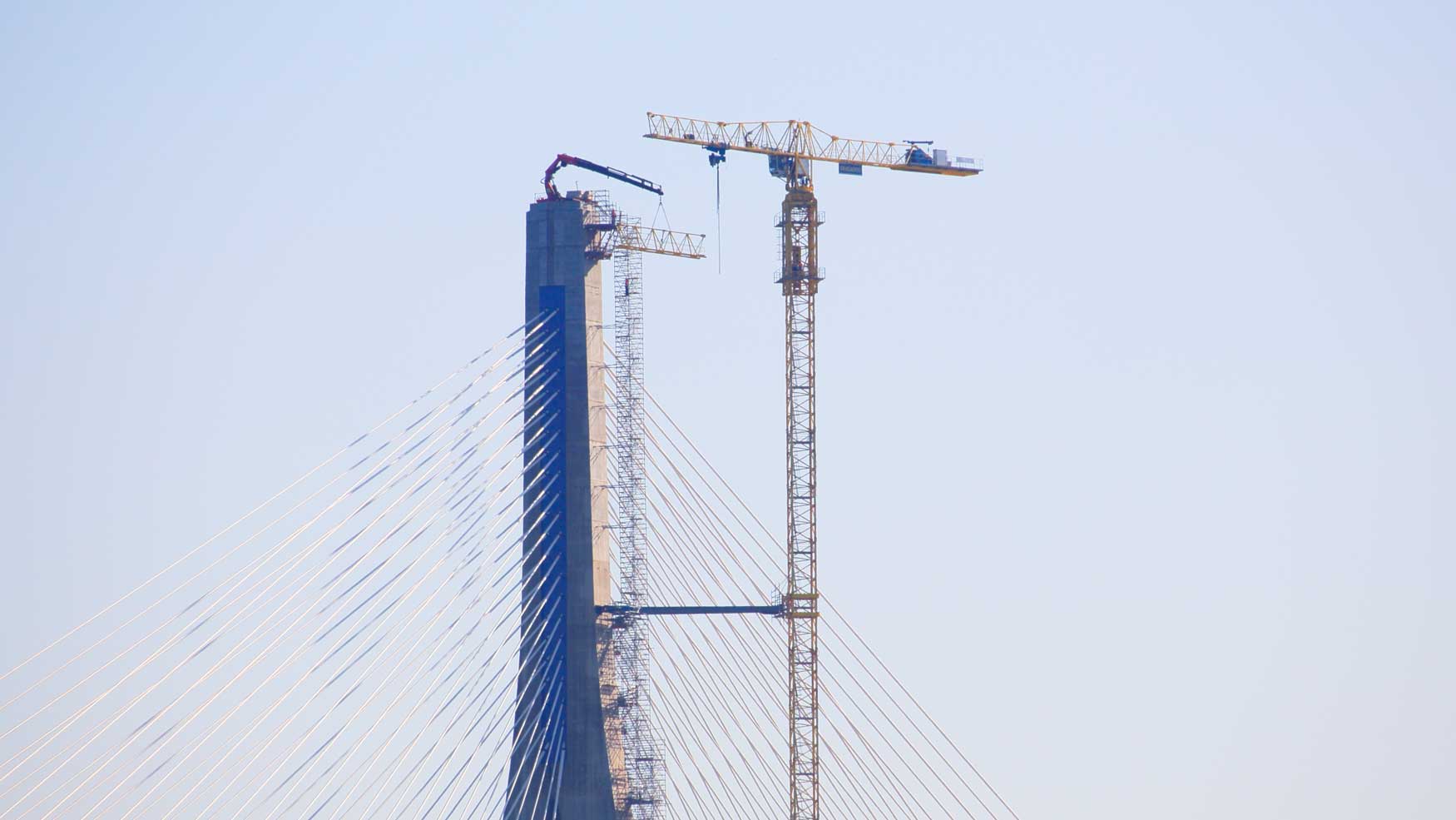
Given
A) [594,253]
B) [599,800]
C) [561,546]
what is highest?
[594,253]

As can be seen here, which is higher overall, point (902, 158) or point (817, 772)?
point (902, 158)

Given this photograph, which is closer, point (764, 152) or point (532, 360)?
point (532, 360)

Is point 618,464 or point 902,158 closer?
point 618,464

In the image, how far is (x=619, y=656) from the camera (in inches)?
5969

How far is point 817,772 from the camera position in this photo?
15688 cm

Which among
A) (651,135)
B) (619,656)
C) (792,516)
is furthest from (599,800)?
(651,135)

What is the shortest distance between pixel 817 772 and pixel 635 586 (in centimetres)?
1240

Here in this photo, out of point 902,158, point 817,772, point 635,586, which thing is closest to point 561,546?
point 635,586

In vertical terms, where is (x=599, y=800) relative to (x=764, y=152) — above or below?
below

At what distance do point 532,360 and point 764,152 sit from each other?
16.9 meters

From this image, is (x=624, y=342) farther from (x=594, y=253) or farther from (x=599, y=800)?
(x=599, y=800)

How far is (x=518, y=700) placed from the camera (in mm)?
147500

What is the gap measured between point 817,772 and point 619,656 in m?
11.4

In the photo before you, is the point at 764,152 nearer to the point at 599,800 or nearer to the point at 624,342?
the point at 624,342
